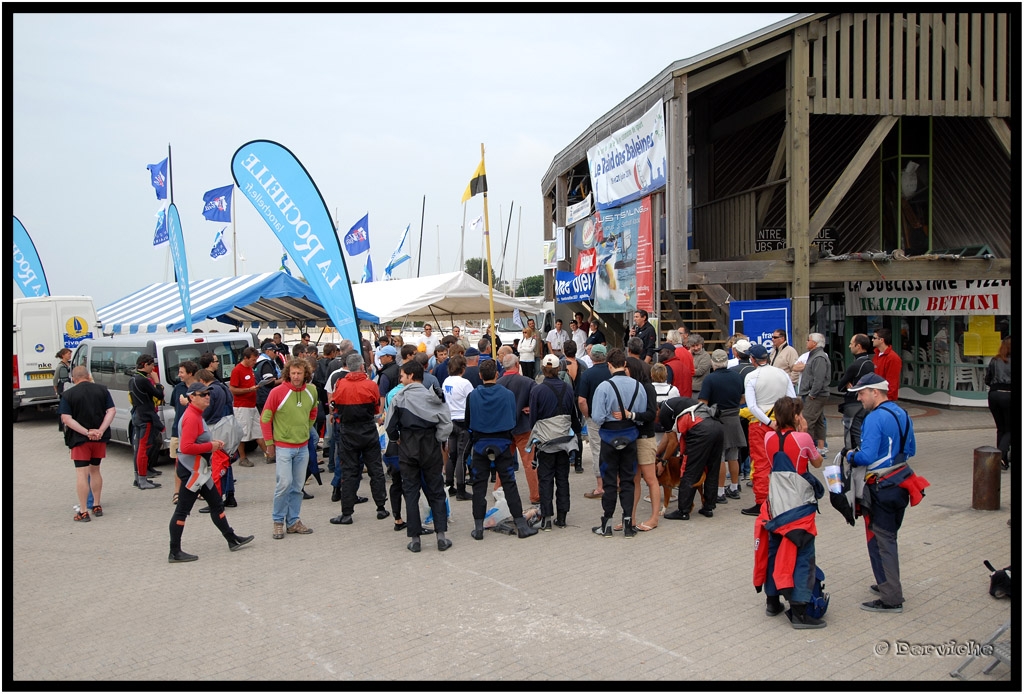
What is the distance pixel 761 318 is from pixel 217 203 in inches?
599

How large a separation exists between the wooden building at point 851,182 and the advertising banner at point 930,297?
0.03 metres

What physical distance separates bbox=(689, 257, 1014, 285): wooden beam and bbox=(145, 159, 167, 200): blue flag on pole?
12894 mm

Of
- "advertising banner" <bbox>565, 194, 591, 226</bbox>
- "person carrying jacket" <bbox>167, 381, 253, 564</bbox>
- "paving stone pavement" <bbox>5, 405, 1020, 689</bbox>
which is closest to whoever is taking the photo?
"paving stone pavement" <bbox>5, 405, 1020, 689</bbox>

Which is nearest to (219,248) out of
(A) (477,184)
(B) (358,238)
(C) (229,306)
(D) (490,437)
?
(B) (358,238)

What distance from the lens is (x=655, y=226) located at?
47.1ft

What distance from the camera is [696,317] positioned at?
57.2 ft

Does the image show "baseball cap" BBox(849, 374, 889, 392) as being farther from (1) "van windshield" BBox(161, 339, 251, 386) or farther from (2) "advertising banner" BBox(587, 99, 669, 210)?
(1) "van windshield" BBox(161, 339, 251, 386)

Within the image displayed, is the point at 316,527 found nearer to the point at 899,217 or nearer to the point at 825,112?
the point at 825,112

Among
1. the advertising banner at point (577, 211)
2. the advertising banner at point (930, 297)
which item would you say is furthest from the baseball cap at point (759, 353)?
the advertising banner at point (577, 211)

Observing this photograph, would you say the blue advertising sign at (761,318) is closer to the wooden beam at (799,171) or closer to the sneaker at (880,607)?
the wooden beam at (799,171)

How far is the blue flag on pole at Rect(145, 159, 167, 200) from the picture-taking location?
18.6 metres

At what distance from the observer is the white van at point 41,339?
17.2 meters

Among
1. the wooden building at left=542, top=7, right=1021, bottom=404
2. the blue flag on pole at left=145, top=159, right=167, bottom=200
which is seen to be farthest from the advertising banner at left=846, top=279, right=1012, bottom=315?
the blue flag on pole at left=145, top=159, right=167, bottom=200

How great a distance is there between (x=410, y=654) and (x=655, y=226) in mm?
10771
